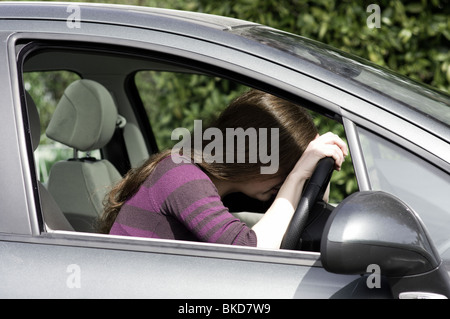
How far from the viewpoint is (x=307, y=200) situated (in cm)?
180

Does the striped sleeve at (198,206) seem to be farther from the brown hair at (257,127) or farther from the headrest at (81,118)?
the headrest at (81,118)

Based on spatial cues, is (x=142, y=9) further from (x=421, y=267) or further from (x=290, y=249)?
(x=421, y=267)

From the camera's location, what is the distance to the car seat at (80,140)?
274 centimetres

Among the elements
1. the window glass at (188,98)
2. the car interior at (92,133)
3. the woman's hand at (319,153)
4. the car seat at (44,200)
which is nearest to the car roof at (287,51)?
the woman's hand at (319,153)

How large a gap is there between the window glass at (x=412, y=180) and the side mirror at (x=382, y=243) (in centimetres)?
14

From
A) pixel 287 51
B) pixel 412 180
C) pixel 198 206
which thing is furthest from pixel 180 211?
pixel 412 180

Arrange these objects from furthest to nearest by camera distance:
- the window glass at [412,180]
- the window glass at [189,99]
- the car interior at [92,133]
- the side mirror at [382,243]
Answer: the window glass at [189,99] < the car interior at [92,133] < the window glass at [412,180] < the side mirror at [382,243]

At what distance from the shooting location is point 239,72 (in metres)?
1.68

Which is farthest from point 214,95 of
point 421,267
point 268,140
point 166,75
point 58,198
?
point 421,267

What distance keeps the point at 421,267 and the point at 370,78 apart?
568 millimetres

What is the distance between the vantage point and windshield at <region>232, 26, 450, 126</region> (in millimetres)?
1722

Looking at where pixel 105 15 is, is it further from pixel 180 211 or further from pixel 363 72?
pixel 363 72

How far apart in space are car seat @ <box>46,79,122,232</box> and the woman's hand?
3.51 feet

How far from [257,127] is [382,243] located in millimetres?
710
